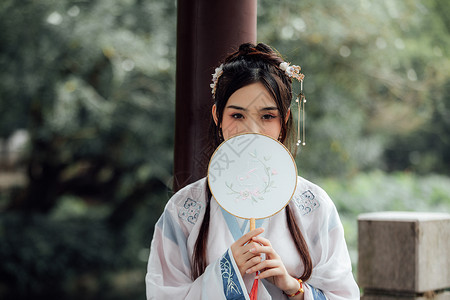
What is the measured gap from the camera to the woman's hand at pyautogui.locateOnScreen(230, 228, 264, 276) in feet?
3.67

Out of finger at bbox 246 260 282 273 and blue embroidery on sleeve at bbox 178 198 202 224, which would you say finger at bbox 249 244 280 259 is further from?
blue embroidery on sleeve at bbox 178 198 202 224

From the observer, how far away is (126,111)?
4574 mm

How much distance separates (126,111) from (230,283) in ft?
11.8

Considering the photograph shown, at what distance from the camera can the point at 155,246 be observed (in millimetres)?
1286

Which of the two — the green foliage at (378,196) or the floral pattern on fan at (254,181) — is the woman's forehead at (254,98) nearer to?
the floral pattern on fan at (254,181)

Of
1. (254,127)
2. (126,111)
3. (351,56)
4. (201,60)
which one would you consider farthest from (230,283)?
(126,111)

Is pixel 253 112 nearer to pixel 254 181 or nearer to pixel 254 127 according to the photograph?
pixel 254 127

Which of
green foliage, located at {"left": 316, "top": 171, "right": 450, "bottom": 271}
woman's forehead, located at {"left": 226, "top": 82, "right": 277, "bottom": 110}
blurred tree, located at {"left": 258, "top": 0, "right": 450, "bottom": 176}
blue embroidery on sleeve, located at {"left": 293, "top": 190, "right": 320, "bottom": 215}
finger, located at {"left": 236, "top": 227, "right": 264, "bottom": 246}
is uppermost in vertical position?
blurred tree, located at {"left": 258, "top": 0, "right": 450, "bottom": 176}

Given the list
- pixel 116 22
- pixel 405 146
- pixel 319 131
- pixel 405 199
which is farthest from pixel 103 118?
pixel 405 146

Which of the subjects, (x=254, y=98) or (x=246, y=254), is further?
(x=254, y=98)

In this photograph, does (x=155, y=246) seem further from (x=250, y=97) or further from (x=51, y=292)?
(x=51, y=292)

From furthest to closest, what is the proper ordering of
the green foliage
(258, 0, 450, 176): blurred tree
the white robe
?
the green foliage
(258, 0, 450, 176): blurred tree
the white robe

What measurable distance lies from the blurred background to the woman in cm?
236

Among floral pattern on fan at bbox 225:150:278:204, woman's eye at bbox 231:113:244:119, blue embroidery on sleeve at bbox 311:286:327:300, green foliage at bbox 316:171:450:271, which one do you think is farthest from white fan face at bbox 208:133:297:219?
green foliage at bbox 316:171:450:271
